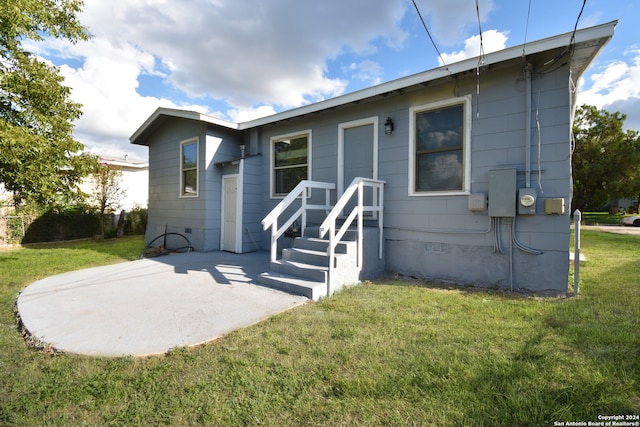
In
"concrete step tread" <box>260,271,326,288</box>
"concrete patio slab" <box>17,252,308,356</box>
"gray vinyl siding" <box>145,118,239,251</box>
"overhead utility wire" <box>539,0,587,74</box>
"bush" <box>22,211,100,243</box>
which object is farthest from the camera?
"bush" <box>22,211,100,243</box>

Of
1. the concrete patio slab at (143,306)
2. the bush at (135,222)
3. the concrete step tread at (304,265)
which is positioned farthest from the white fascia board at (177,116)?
the bush at (135,222)

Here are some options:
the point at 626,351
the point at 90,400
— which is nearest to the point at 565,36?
the point at 626,351

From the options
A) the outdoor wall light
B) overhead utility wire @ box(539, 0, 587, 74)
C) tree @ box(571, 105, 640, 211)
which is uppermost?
tree @ box(571, 105, 640, 211)

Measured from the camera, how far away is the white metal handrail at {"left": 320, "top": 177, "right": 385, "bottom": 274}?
4098mm

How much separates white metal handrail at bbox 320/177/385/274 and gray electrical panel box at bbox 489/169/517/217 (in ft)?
5.65

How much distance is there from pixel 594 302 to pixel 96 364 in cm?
515

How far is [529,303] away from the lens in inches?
142

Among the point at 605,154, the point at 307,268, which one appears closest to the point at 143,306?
the point at 307,268

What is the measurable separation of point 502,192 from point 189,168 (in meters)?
7.41

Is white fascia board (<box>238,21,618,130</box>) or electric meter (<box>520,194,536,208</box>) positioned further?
electric meter (<box>520,194,536,208</box>)

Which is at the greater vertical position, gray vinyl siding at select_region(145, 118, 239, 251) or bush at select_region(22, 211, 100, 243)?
gray vinyl siding at select_region(145, 118, 239, 251)

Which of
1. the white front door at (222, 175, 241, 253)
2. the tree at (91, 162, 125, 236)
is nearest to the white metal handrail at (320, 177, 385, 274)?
the white front door at (222, 175, 241, 253)

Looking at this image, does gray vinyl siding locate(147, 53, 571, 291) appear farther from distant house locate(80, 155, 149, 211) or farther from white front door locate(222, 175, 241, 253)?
distant house locate(80, 155, 149, 211)

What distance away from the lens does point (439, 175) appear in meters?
5.01
